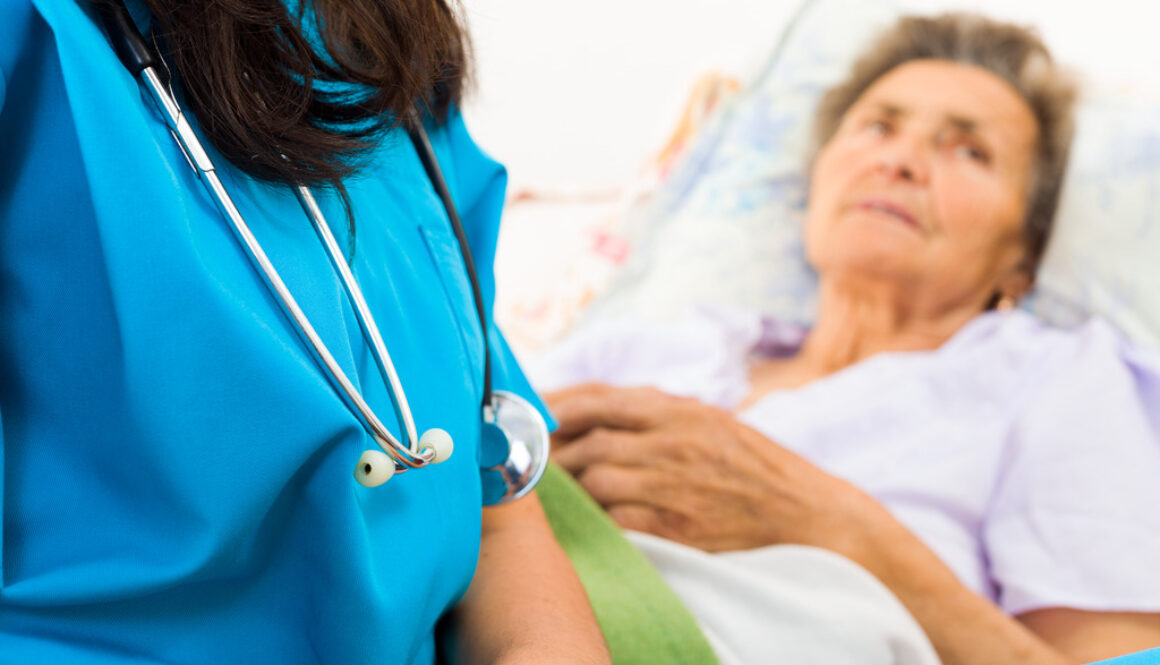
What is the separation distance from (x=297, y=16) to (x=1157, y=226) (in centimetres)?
120

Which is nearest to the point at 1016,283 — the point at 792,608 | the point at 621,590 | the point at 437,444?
the point at 792,608

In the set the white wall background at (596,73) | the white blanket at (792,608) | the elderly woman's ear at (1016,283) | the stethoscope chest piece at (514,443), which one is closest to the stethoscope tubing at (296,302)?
the stethoscope chest piece at (514,443)

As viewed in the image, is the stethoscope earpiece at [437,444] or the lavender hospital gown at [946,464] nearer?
the stethoscope earpiece at [437,444]

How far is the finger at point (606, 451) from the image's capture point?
0.97m

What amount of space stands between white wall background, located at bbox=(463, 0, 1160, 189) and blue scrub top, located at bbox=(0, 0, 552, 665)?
1552 mm

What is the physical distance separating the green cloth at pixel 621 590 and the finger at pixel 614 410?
16cm

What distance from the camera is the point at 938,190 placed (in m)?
1.28

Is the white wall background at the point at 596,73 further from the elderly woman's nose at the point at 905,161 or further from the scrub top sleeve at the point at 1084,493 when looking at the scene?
the scrub top sleeve at the point at 1084,493

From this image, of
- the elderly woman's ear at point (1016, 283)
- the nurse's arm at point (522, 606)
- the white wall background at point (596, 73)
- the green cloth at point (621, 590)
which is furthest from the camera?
the white wall background at point (596, 73)

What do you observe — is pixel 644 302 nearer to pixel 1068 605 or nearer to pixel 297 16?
pixel 1068 605

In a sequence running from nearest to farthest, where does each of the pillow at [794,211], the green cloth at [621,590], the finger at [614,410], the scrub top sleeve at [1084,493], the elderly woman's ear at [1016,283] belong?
the green cloth at [621,590]
the scrub top sleeve at [1084,493]
the finger at [614,410]
the pillow at [794,211]
the elderly woman's ear at [1016,283]

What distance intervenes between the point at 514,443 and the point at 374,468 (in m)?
0.19

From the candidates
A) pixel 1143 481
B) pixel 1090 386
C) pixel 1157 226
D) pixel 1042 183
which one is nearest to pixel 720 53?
pixel 1042 183

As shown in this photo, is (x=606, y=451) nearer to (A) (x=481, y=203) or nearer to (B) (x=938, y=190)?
(A) (x=481, y=203)
